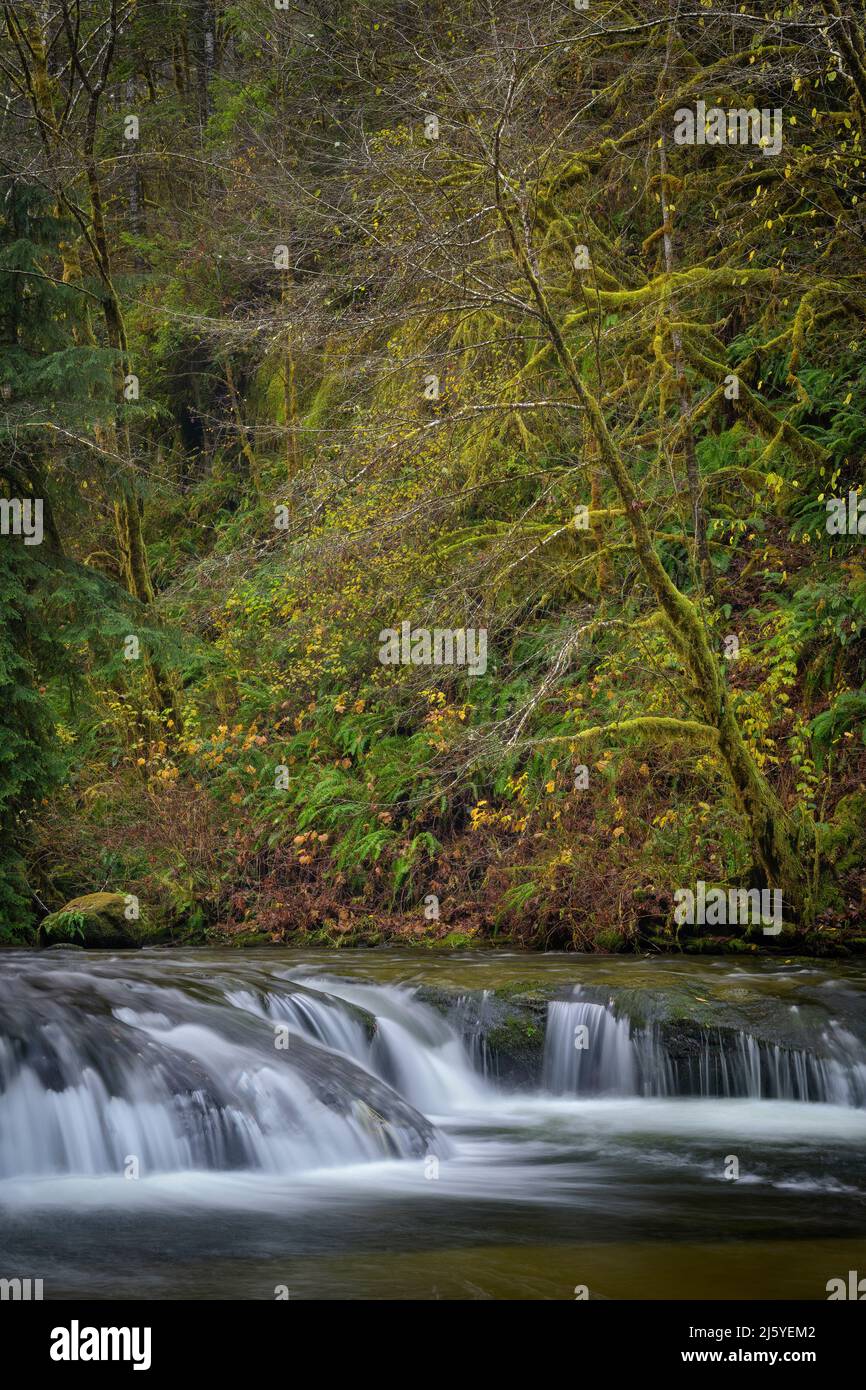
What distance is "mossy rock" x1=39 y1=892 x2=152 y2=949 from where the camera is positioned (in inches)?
563

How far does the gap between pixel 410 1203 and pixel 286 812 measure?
9.30 m

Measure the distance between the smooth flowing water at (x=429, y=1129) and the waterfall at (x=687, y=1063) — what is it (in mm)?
17

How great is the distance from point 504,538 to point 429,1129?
5457 mm

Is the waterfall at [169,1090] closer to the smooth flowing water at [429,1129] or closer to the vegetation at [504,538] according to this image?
the smooth flowing water at [429,1129]

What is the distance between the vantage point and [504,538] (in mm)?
11898

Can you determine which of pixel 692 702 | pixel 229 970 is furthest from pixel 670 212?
pixel 229 970

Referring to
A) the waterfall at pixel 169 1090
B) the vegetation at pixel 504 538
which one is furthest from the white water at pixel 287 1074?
the vegetation at pixel 504 538

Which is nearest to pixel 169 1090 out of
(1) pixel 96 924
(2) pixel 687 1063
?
(2) pixel 687 1063

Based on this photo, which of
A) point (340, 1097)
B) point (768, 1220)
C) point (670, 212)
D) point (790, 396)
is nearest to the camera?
point (768, 1220)

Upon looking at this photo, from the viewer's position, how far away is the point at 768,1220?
6668 millimetres

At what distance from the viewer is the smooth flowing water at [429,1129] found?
19.5 ft

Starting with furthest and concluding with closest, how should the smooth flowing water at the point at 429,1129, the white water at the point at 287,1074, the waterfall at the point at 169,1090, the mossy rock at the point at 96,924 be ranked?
the mossy rock at the point at 96,924 → the white water at the point at 287,1074 → the waterfall at the point at 169,1090 → the smooth flowing water at the point at 429,1129
